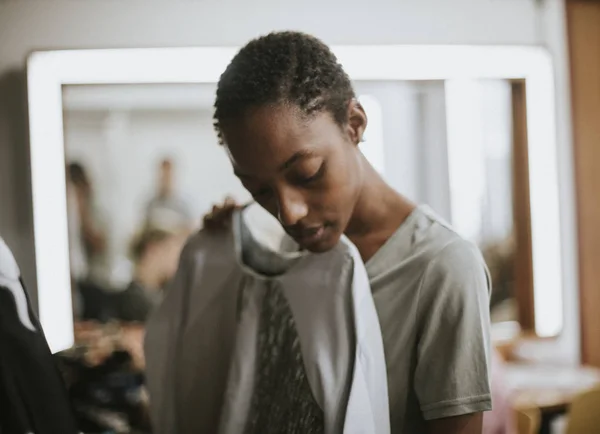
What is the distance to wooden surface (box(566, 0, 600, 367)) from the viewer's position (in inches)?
28.2

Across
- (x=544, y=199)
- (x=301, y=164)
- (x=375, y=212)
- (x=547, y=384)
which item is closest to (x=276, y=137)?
(x=301, y=164)

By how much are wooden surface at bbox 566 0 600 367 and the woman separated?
255 mm

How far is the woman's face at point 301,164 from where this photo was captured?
20.1 inches

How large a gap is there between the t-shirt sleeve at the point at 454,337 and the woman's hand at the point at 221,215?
23cm

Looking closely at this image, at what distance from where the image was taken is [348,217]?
1.87 ft

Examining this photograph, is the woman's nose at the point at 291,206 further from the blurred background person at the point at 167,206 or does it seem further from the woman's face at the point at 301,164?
the blurred background person at the point at 167,206

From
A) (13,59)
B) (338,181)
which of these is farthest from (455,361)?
→ (13,59)

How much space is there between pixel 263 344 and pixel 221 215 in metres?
0.15

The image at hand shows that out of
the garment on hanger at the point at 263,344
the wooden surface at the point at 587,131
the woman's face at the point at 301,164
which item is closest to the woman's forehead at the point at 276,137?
the woman's face at the point at 301,164

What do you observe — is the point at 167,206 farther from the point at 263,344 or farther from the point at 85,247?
the point at 263,344

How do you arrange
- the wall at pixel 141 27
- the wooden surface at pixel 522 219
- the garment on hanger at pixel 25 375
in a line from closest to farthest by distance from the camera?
the garment on hanger at pixel 25 375
the wall at pixel 141 27
the wooden surface at pixel 522 219

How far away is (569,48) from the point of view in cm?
72

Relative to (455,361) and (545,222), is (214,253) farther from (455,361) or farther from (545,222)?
(545,222)

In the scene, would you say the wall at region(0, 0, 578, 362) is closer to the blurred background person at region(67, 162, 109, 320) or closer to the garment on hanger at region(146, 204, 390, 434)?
the blurred background person at region(67, 162, 109, 320)
